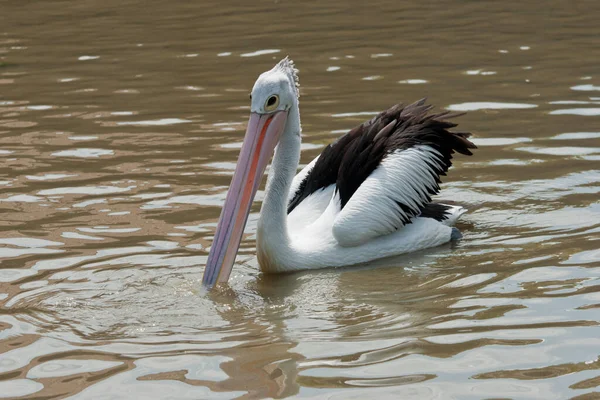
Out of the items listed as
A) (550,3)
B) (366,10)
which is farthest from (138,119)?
(550,3)

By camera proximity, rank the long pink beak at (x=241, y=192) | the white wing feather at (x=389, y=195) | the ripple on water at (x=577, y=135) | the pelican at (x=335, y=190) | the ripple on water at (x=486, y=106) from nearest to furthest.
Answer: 1. the long pink beak at (x=241, y=192)
2. the pelican at (x=335, y=190)
3. the white wing feather at (x=389, y=195)
4. the ripple on water at (x=577, y=135)
5. the ripple on water at (x=486, y=106)

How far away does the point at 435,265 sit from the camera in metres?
5.33

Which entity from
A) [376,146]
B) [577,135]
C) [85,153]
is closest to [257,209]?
[376,146]

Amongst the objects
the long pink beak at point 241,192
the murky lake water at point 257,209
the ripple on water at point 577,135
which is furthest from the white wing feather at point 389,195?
the ripple on water at point 577,135

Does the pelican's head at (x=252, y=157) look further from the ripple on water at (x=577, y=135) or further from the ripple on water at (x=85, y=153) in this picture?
the ripple on water at (x=577, y=135)

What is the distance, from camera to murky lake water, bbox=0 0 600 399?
3.96 m

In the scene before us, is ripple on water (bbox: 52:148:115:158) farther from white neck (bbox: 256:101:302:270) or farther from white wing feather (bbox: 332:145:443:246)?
white wing feather (bbox: 332:145:443:246)

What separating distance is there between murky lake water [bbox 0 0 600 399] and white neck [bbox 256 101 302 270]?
17 cm

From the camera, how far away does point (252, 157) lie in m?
5.16

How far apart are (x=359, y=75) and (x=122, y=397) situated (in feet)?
18.9

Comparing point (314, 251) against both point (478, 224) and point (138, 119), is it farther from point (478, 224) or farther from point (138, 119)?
point (138, 119)

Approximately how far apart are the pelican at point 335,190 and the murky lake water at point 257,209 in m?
0.14

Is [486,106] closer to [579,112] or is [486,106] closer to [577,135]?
[579,112]

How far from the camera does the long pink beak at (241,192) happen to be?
194 inches
